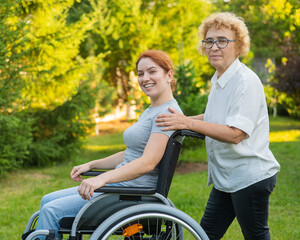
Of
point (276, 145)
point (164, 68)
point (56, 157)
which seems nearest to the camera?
point (164, 68)

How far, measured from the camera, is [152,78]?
237 centimetres

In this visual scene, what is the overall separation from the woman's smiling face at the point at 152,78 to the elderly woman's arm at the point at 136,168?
12.0 inches

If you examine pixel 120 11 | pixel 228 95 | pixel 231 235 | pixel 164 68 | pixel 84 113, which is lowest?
pixel 231 235

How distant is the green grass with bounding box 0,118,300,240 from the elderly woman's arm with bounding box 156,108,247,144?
1.87m

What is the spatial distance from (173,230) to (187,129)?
661mm

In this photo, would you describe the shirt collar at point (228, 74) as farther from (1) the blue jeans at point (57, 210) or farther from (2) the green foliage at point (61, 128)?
(2) the green foliage at point (61, 128)

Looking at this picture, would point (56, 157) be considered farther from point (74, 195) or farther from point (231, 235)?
point (74, 195)

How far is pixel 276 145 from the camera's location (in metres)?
9.39

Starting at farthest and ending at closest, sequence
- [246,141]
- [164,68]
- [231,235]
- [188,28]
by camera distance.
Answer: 1. [188,28]
2. [231,235]
3. [164,68]
4. [246,141]

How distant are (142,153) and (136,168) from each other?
206mm

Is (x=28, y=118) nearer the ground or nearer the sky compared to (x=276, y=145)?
nearer the sky

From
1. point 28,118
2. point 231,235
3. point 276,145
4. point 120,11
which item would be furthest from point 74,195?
point 120,11

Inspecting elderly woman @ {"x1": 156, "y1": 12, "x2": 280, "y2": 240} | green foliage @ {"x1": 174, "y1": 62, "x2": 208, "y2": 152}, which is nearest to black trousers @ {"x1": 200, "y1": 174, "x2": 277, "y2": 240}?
elderly woman @ {"x1": 156, "y1": 12, "x2": 280, "y2": 240}

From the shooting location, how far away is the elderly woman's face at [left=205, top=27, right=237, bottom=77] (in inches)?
88.0
